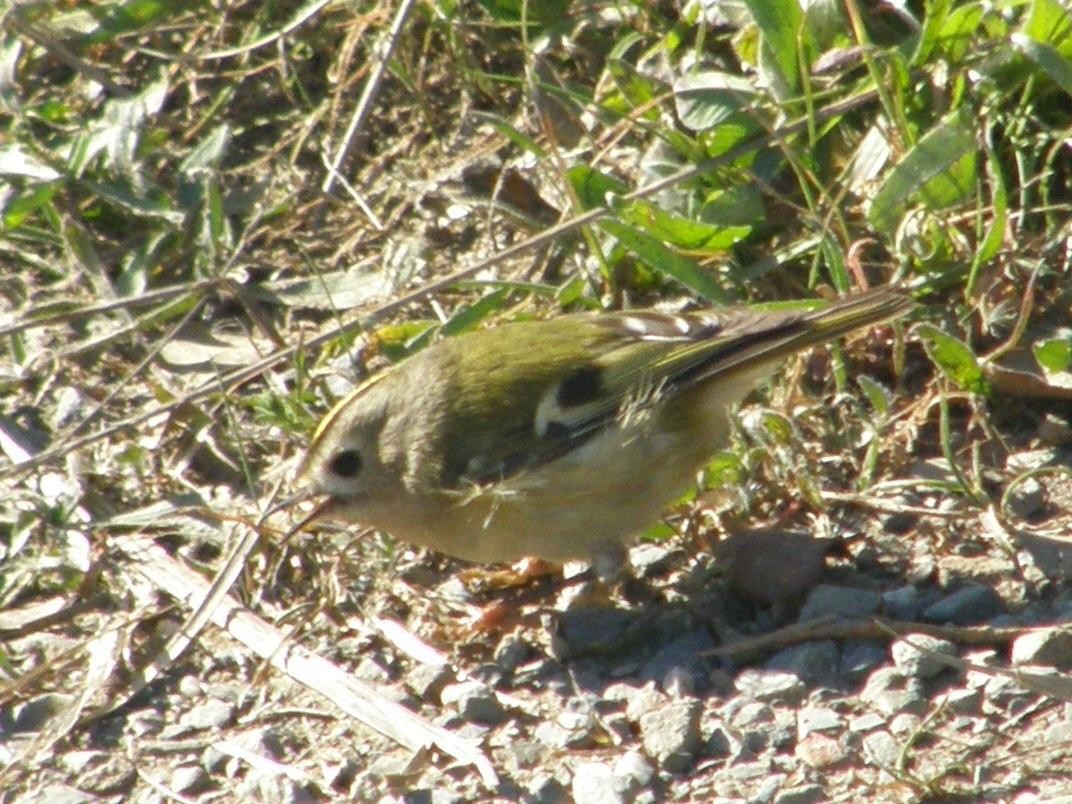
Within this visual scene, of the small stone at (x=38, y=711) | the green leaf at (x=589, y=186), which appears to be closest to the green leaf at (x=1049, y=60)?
the green leaf at (x=589, y=186)

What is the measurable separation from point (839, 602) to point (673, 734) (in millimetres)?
518

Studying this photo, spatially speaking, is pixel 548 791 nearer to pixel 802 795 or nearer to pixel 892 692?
pixel 802 795

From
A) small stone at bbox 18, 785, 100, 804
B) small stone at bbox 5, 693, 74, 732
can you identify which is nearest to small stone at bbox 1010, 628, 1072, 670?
small stone at bbox 18, 785, 100, 804

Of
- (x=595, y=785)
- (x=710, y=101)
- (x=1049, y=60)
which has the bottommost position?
(x=595, y=785)

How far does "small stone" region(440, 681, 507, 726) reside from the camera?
338 cm

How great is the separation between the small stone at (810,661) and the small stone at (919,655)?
12 cm

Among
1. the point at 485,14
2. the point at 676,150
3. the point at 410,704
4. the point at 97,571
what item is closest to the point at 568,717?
the point at 410,704

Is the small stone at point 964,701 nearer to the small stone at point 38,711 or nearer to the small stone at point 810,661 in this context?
the small stone at point 810,661

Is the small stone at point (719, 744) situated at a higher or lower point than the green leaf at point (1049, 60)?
lower

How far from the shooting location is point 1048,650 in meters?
3.10

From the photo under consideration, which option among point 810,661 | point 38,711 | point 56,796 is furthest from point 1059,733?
point 38,711

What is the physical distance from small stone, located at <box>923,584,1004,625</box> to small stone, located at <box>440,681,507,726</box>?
87 cm

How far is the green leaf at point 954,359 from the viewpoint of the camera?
3.72 metres

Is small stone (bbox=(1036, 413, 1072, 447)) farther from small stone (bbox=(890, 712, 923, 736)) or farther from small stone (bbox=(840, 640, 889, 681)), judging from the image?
small stone (bbox=(890, 712, 923, 736))
